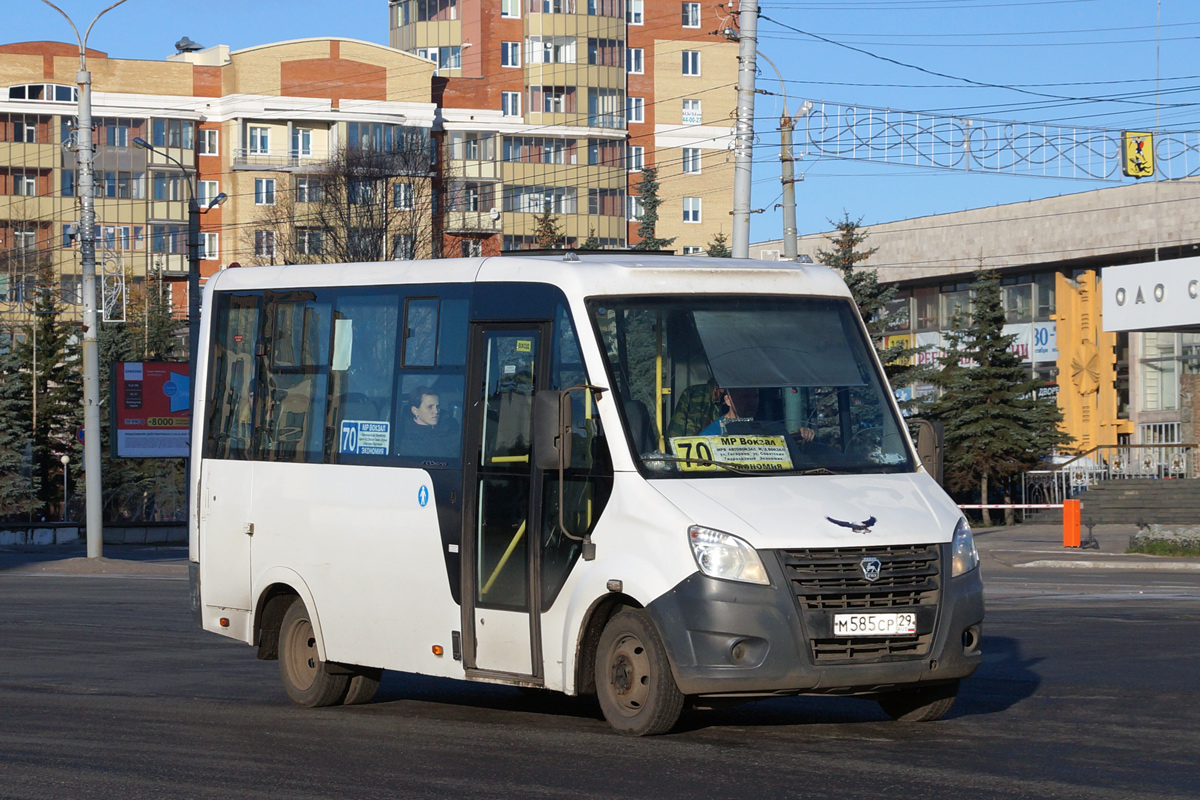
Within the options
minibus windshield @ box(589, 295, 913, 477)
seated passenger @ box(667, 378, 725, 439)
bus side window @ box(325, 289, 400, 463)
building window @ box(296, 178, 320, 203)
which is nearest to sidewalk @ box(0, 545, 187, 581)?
bus side window @ box(325, 289, 400, 463)

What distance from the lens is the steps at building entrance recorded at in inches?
1585

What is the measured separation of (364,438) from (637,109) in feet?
323

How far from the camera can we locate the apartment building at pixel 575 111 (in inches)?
3728

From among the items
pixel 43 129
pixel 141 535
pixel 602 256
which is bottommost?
pixel 141 535

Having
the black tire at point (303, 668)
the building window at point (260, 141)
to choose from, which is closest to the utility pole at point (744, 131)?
the black tire at point (303, 668)

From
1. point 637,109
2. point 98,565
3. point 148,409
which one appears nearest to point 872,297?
point 148,409

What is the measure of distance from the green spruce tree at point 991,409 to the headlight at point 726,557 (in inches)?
1496

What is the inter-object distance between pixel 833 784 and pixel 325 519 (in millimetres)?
4338

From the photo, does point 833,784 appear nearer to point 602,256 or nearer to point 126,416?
point 602,256

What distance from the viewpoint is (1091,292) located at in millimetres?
56969

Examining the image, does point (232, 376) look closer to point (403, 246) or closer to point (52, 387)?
point (403, 246)

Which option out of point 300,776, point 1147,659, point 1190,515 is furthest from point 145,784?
point 1190,515

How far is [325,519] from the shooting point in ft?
35.6

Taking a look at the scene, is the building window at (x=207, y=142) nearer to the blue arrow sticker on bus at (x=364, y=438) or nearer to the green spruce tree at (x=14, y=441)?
the green spruce tree at (x=14, y=441)
